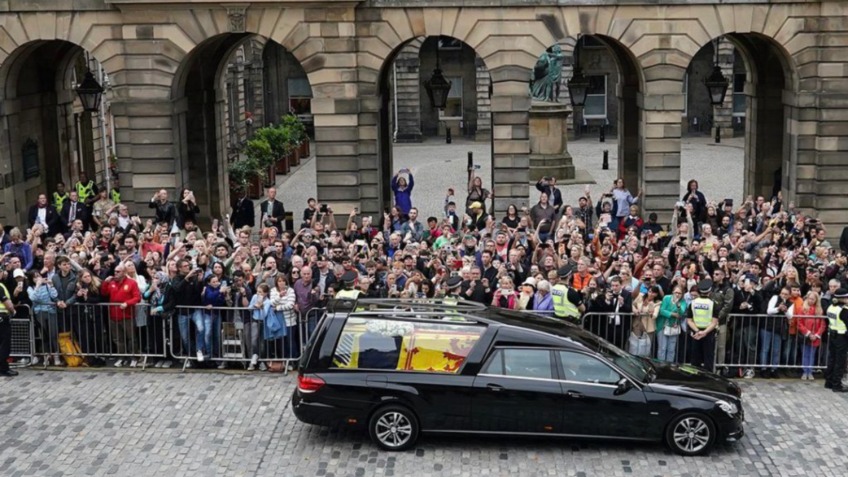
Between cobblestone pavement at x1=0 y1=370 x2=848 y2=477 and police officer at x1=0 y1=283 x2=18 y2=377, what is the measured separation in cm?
63

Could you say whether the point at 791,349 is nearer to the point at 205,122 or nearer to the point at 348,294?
the point at 348,294

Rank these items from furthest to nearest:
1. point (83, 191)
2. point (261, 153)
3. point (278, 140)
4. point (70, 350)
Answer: point (278, 140) < point (261, 153) < point (83, 191) < point (70, 350)

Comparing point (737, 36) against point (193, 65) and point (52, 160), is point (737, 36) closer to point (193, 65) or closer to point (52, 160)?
point (193, 65)

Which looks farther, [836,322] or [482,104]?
[482,104]

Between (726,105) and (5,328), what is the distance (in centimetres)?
4467

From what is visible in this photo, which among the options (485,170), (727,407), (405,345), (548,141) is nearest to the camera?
(727,407)

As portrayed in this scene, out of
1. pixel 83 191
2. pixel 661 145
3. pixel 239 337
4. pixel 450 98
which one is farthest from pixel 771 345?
pixel 450 98

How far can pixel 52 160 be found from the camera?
31781mm

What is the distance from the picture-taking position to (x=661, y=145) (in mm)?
27750

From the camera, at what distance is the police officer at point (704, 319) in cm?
1788

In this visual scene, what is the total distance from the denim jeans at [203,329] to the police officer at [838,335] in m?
8.99

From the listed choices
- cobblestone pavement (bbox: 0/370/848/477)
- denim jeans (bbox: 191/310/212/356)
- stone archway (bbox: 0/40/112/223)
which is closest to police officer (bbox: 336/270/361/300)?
cobblestone pavement (bbox: 0/370/848/477)

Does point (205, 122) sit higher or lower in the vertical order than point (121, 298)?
higher

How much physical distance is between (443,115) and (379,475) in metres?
46.5
